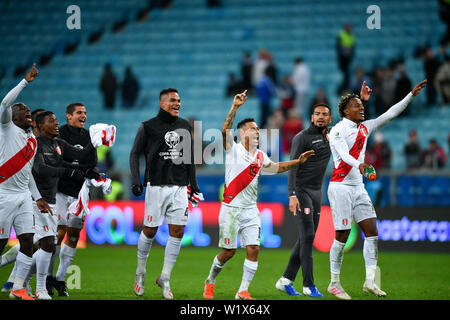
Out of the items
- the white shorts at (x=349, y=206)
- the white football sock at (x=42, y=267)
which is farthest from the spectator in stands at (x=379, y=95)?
the white football sock at (x=42, y=267)

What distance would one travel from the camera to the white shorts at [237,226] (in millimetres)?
9023

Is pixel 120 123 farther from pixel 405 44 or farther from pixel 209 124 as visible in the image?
pixel 405 44

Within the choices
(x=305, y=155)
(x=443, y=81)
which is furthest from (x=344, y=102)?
(x=443, y=81)

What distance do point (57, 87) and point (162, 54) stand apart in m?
3.84

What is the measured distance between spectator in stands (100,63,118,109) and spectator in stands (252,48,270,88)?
14.4 ft

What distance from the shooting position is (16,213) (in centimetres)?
860

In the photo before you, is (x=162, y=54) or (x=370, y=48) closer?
(x=370, y=48)

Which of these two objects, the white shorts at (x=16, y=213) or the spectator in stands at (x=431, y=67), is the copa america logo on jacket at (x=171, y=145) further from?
the spectator in stands at (x=431, y=67)

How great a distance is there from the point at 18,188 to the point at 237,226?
2.70m

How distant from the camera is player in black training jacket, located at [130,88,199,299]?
371 inches

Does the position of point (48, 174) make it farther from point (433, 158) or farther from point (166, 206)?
point (433, 158)

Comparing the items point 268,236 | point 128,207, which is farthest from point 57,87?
point 268,236

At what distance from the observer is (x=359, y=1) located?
2475 centimetres

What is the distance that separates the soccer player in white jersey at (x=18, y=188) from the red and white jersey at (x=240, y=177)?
2.26 m
